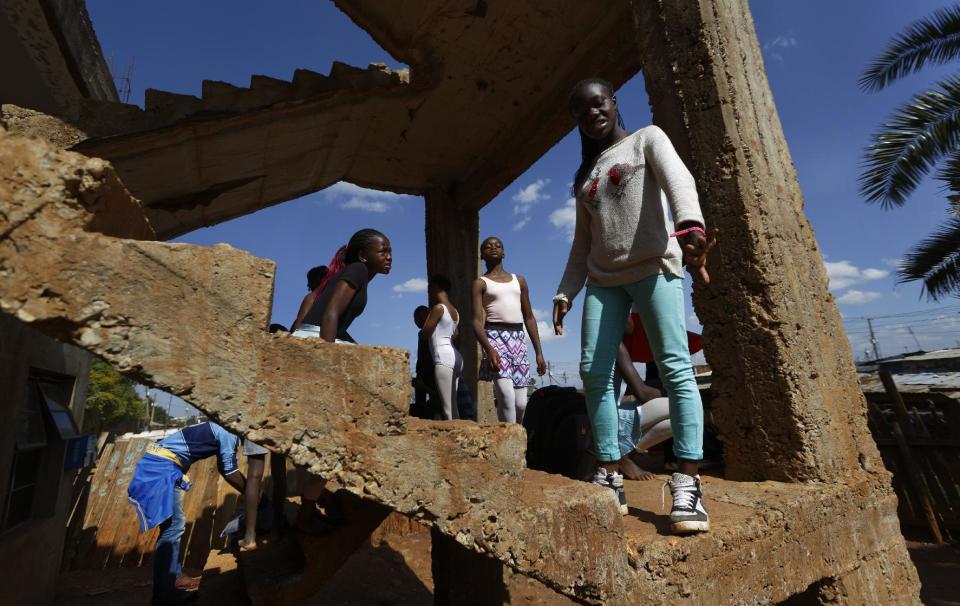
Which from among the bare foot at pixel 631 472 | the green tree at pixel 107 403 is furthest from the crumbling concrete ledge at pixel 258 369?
the green tree at pixel 107 403

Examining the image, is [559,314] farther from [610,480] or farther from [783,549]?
[783,549]

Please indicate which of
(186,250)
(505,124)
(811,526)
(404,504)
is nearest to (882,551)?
(811,526)

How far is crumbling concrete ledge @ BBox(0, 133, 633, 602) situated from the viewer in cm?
127

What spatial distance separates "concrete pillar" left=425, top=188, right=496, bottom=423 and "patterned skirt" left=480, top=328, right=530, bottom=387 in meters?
2.10

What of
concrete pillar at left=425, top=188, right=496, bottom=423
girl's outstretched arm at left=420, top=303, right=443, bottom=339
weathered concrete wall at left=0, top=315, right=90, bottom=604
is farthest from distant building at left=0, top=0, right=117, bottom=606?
concrete pillar at left=425, top=188, right=496, bottom=423

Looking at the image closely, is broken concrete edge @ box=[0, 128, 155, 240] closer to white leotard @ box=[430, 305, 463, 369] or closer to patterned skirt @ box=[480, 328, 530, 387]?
white leotard @ box=[430, 305, 463, 369]

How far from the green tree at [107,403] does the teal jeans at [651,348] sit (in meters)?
26.1

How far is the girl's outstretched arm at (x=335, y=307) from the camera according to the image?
263 centimetres

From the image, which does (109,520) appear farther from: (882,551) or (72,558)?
(882,551)

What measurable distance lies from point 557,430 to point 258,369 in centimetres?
257

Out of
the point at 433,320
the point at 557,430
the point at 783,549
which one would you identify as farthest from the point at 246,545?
the point at 783,549

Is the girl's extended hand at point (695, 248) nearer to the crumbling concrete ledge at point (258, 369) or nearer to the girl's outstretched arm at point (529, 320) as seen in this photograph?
the crumbling concrete ledge at point (258, 369)

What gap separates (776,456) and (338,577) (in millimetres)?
4112

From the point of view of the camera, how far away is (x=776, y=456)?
274 cm
